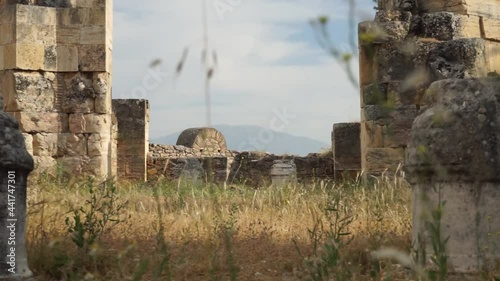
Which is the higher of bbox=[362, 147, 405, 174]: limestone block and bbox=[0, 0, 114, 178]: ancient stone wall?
bbox=[0, 0, 114, 178]: ancient stone wall

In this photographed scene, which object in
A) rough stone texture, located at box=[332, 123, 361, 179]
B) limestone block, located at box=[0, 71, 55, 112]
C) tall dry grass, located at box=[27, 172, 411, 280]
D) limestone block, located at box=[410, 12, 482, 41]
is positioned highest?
limestone block, located at box=[410, 12, 482, 41]

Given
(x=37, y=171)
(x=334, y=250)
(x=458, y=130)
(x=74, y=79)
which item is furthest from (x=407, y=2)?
(x=334, y=250)

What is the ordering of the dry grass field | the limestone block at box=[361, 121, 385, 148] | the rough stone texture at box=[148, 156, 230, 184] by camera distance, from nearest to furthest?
the dry grass field, the limestone block at box=[361, 121, 385, 148], the rough stone texture at box=[148, 156, 230, 184]

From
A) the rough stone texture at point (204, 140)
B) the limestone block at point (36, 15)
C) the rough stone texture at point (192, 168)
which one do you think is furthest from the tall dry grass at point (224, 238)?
the rough stone texture at point (204, 140)

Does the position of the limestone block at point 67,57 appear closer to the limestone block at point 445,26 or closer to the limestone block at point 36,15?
the limestone block at point 36,15

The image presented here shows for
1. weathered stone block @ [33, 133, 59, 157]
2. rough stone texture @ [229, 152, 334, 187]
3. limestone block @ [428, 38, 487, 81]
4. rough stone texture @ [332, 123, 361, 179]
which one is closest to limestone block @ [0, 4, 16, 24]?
weathered stone block @ [33, 133, 59, 157]

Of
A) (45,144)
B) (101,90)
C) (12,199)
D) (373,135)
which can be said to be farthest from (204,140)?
(12,199)

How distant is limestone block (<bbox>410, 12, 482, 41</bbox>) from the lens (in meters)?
11.2

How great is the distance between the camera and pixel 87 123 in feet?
39.9

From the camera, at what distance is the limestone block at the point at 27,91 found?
1167cm

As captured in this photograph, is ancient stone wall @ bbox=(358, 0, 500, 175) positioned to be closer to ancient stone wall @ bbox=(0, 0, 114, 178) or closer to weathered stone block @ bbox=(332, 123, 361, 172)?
weathered stone block @ bbox=(332, 123, 361, 172)

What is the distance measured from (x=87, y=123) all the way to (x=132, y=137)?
2966 mm

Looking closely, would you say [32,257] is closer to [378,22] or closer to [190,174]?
[378,22]

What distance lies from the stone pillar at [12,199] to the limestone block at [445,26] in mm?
7894
